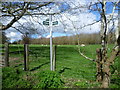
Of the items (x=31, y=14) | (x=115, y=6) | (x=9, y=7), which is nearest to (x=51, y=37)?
A: (x=31, y=14)

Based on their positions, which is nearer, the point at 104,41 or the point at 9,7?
the point at 104,41

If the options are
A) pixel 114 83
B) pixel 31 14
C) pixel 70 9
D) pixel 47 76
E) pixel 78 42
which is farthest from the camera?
pixel 31 14

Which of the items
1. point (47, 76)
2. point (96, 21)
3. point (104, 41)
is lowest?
point (47, 76)

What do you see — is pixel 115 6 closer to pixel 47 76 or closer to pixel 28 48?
pixel 47 76

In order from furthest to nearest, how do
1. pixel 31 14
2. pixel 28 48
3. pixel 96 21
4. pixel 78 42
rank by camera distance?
pixel 28 48 < pixel 31 14 < pixel 96 21 < pixel 78 42

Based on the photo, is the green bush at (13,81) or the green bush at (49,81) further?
the green bush at (13,81)

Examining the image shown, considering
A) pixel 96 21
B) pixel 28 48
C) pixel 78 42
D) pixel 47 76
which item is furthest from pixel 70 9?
pixel 28 48

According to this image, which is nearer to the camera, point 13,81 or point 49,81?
point 49,81

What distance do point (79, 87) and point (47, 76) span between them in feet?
2.32

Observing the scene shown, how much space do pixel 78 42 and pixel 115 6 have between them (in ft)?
2.52

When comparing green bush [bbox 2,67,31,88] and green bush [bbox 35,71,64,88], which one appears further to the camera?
green bush [bbox 2,67,31,88]

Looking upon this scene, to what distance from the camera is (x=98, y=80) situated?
2.78m

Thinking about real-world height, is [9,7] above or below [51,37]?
above

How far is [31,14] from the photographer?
294cm
